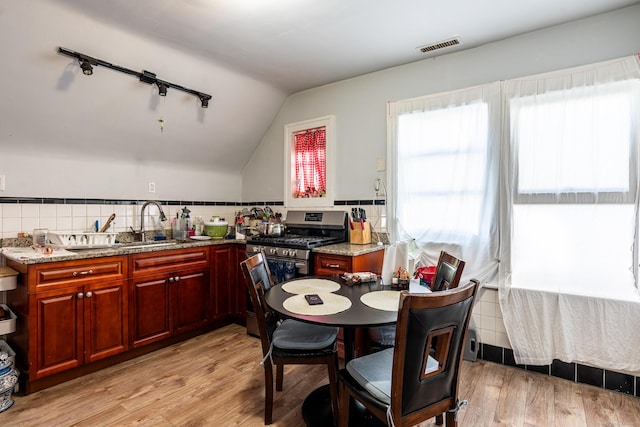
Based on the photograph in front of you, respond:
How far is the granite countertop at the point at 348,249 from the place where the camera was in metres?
2.66

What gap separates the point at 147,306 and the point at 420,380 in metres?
2.30

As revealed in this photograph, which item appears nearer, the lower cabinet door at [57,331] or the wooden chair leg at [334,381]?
the wooden chair leg at [334,381]

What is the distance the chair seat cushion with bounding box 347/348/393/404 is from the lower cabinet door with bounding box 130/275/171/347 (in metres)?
1.91

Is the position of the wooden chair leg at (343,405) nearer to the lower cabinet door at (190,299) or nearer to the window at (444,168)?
the window at (444,168)

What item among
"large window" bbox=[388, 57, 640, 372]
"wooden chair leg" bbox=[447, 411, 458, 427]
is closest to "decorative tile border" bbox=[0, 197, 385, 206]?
"large window" bbox=[388, 57, 640, 372]

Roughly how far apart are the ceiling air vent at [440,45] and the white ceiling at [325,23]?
0.16ft

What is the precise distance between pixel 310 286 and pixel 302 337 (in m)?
0.29

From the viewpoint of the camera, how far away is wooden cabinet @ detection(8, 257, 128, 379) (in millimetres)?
2146

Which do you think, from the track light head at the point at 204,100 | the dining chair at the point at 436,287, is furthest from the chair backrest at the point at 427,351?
the track light head at the point at 204,100

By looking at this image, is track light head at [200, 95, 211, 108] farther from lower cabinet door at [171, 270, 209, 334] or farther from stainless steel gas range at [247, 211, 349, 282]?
lower cabinet door at [171, 270, 209, 334]

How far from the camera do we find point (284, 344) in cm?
181

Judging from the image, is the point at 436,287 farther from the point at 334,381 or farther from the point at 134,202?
the point at 134,202

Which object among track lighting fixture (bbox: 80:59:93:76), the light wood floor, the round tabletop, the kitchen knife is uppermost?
track lighting fixture (bbox: 80:59:93:76)

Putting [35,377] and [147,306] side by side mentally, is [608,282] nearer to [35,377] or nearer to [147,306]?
[147,306]
